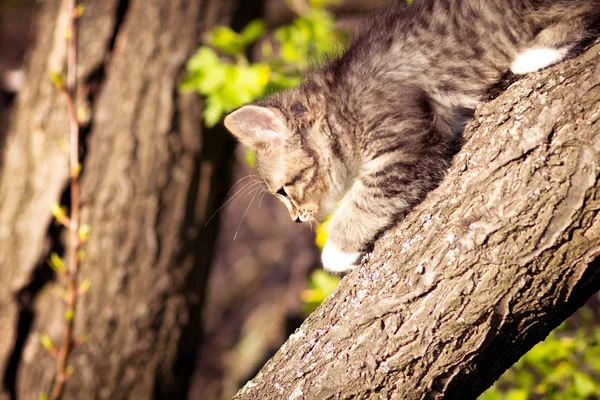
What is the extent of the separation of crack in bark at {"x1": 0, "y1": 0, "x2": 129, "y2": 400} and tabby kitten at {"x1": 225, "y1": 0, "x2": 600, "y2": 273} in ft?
4.30

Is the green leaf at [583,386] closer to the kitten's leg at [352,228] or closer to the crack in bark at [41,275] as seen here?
the kitten's leg at [352,228]

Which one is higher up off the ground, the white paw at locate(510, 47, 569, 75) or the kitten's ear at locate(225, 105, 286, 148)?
the white paw at locate(510, 47, 569, 75)

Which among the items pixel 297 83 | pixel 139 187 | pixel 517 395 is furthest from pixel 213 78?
pixel 517 395

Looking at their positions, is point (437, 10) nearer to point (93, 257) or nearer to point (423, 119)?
point (423, 119)

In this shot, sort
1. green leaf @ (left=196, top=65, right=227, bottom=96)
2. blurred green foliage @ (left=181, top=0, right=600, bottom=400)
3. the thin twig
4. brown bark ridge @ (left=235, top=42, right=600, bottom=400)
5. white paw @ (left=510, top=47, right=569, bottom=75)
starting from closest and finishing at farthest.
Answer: brown bark ridge @ (left=235, top=42, right=600, bottom=400) → white paw @ (left=510, top=47, right=569, bottom=75) → the thin twig → blurred green foliage @ (left=181, top=0, right=600, bottom=400) → green leaf @ (left=196, top=65, right=227, bottom=96)

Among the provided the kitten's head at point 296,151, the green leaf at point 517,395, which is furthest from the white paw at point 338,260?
the green leaf at point 517,395

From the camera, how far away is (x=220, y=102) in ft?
10.8

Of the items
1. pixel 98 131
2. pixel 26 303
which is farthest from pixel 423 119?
pixel 26 303

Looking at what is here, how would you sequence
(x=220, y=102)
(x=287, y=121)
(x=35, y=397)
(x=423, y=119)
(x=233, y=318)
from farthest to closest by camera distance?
(x=233, y=318) → (x=35, y=397) → (x=220, y=102) → (x=287, y=121) → (x=423, y=119)

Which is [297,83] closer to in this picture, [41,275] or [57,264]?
[57,264]

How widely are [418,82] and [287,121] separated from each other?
582mm

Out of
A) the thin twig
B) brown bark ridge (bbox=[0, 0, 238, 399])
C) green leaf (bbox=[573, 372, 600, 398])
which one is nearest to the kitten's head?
the thin twig

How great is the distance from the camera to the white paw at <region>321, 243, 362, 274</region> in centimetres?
247

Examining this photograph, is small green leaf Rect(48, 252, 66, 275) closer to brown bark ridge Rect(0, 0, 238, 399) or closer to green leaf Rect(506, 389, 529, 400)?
brown bark ridge Rect(0, 0, 238, 399)
